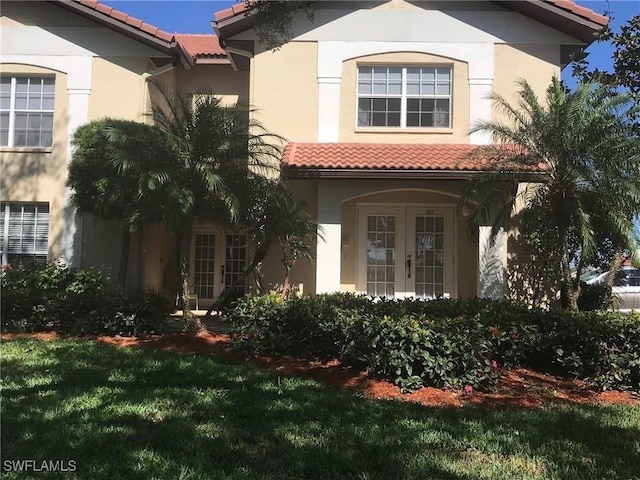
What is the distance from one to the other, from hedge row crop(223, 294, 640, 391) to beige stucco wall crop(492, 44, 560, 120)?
18.8 ft

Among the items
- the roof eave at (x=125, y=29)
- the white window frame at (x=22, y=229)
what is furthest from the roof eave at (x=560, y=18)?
the white window frame at (x=22, y=229)

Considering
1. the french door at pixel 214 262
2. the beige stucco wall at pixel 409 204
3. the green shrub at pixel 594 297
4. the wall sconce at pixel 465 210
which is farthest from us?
the french door at pixel 214 262

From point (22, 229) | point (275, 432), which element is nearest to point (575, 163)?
point (275, 432)

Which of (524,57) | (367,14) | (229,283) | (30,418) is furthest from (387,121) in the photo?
(30,418)

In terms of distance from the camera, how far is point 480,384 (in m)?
6.89

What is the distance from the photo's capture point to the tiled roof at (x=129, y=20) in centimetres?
1249

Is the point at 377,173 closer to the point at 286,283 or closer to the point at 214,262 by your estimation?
the point at 286,283

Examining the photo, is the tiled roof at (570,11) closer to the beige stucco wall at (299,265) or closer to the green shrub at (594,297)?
the beige stucco wall at (299,265)

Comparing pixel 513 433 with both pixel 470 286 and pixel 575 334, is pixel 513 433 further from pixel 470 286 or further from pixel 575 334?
pixel 470 286

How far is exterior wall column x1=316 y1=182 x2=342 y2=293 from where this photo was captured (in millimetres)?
11031

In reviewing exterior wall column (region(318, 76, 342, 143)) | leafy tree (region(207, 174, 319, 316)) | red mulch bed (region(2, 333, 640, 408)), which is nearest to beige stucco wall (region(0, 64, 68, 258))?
leafy tree (region(207, 174, 319, 316))

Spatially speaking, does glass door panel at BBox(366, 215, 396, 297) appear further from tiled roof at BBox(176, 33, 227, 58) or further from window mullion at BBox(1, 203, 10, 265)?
window mullion at BBox(1, 203, 10, 265)

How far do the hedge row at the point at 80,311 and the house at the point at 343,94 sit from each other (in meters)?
2.46

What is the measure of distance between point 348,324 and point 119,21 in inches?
382
